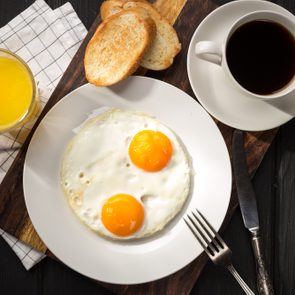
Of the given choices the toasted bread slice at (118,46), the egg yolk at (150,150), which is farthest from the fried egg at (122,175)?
the toasted bread slice at (118,46)

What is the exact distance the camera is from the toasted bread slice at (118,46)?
1.63 meters

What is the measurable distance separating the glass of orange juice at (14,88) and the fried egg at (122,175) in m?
0.22

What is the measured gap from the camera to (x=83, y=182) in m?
1.65

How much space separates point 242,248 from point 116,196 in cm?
55

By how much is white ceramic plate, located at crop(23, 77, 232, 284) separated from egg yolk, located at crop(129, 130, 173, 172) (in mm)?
75

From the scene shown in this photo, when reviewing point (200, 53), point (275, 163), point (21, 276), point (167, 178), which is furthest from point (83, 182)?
point (275, 163)

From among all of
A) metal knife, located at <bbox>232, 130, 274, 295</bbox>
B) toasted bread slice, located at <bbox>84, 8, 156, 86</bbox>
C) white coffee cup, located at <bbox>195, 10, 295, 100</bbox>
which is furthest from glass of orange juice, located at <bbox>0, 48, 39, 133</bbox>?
metal knife, located at <bbox>232, 130, 274, 295</bbox>

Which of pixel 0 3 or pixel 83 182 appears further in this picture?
pixel 0 3

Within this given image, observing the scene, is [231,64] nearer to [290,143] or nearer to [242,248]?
[290,143]

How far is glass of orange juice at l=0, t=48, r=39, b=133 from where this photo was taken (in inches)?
65.3

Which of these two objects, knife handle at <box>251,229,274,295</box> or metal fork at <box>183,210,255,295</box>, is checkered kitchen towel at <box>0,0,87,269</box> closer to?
metal fork at <box>183,210,255,295</box>

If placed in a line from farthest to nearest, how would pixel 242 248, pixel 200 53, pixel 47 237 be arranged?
pixel 242 248
pixel 47 237
pixel 200 53

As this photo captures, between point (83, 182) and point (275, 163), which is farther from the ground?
point (83, 182)

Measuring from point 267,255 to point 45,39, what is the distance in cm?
121
